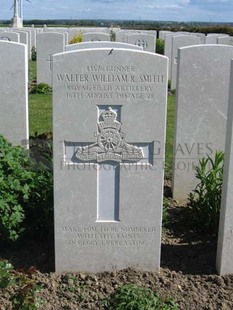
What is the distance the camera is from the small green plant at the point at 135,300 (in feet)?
10.5

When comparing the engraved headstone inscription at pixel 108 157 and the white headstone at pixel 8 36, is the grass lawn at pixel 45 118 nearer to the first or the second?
the engraved headstone inscription at pixel 108 157

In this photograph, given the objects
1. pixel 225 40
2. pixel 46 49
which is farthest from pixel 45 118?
pixel 225 40

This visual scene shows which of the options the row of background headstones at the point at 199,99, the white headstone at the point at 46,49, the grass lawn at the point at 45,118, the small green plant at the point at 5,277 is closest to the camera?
the small green plant at the point at 5,277

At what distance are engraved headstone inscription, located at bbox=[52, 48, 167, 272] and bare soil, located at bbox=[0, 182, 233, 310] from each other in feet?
0.38

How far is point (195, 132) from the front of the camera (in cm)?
527

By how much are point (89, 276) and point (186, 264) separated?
2.50 feet

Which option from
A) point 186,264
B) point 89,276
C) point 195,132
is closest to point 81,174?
point 89,276

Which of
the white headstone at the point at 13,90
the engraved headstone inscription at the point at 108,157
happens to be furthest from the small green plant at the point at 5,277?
the white headstone at the point at 13,90

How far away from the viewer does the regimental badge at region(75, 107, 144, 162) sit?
3.54 m

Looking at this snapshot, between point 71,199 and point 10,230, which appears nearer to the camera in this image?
point 71,199

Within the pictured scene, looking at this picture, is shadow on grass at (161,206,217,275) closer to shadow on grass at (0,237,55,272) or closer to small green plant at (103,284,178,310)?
small green plant at (103,284,178,310)

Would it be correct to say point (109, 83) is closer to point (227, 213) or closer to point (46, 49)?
point (227, 213)

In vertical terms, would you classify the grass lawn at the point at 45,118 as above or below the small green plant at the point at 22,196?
below

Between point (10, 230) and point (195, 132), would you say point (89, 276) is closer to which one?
point (10, 230)
